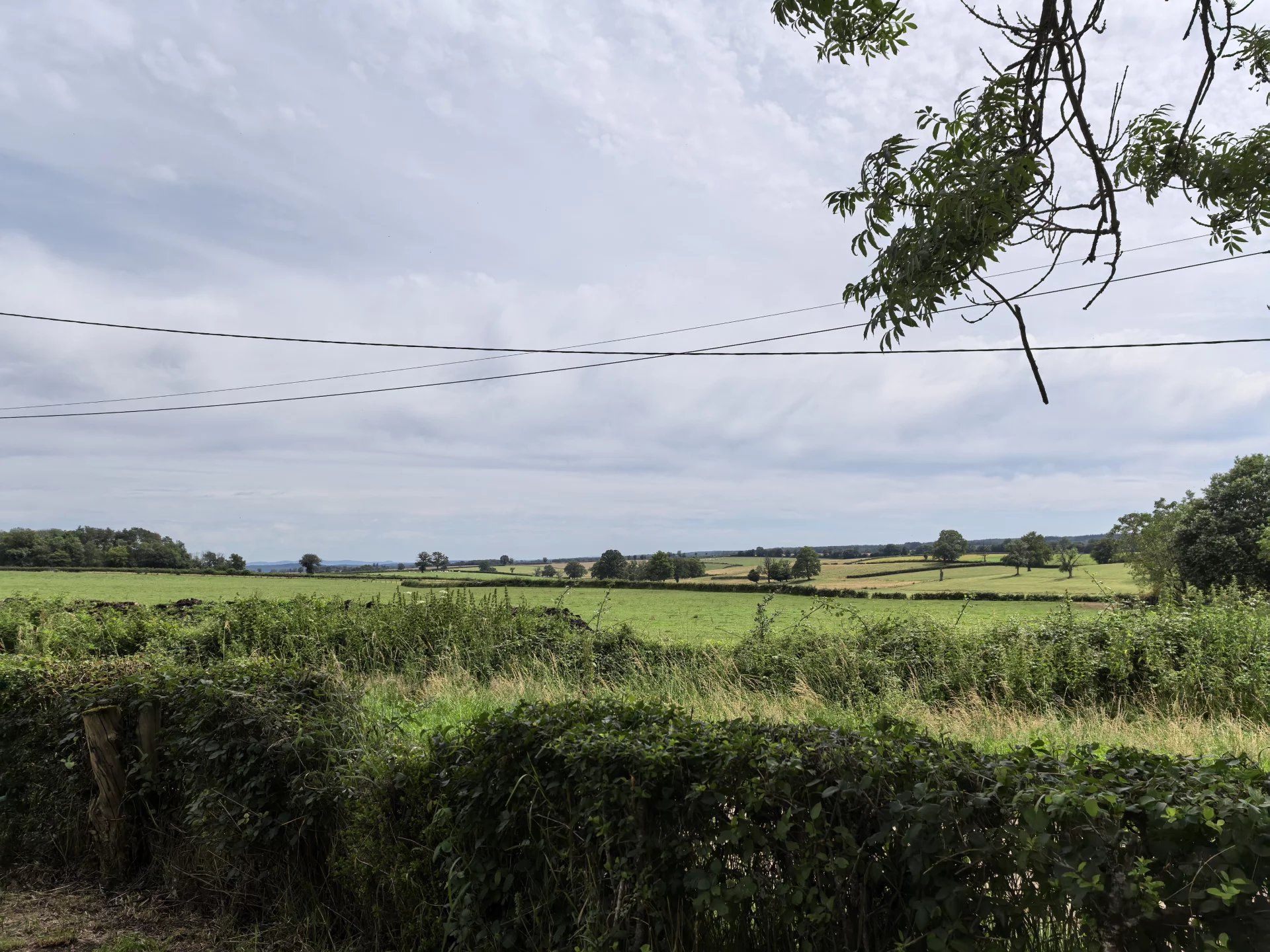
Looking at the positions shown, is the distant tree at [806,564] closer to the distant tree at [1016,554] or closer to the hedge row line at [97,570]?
the distant tree at [1016,554]

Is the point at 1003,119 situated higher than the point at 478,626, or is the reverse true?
the point at 1003,119

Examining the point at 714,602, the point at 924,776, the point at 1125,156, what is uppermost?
the point at 1125,156

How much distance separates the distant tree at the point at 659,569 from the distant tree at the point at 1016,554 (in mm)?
18990

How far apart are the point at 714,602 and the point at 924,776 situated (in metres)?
28.3

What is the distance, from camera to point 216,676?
488cm

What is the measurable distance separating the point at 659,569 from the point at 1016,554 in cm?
2115

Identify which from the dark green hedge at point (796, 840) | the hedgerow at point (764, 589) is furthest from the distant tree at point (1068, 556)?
the dark green hedge at point (796, 840)

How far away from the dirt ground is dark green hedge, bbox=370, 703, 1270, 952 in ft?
4.85

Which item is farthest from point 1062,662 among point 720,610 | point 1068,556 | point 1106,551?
point 1106,551

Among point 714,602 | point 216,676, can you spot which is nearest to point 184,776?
point 216,676

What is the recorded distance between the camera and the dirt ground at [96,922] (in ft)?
13.5

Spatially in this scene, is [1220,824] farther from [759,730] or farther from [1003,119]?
[1003,119]

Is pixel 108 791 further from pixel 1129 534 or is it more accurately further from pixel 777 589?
pixel 1129 534

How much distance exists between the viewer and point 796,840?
98.3 inches
